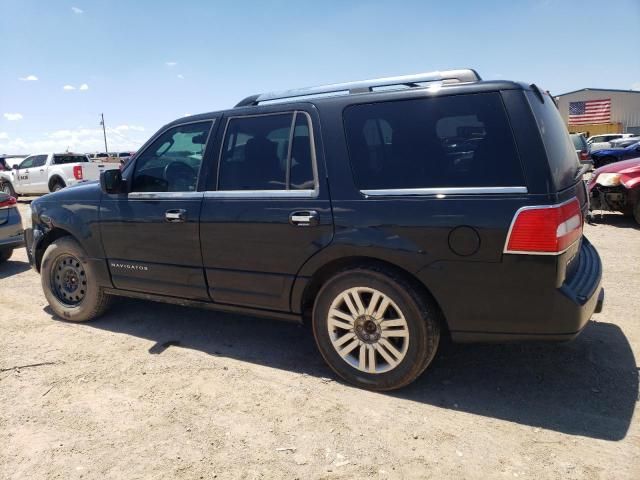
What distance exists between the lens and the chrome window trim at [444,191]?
8.43ft

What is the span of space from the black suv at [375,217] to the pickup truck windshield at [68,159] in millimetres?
15196

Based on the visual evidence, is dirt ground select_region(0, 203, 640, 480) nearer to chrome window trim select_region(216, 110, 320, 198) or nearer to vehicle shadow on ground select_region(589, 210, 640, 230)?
chrome window trim select_region(216, 110, 320, 198)

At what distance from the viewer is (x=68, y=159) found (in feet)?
56.9

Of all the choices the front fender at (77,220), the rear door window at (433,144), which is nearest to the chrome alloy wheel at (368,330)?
the rear door window at (433,144)

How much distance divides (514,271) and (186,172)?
254cm

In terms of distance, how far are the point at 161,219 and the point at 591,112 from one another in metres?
59.1

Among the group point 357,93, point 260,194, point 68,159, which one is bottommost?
point 260,194

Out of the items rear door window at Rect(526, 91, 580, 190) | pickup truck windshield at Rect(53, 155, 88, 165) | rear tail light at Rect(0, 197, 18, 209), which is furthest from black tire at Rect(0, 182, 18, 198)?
rear door window at Rect(526, 91, 580, 190)

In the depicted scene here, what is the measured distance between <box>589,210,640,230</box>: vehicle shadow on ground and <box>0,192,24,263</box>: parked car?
9.59m

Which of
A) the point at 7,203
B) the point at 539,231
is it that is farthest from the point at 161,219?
the point at 7,203

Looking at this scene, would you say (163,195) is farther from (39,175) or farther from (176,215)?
(39,175)

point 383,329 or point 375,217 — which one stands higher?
point 375,217

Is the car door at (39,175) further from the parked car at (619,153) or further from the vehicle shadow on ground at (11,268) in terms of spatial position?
the parked car at (619,153)

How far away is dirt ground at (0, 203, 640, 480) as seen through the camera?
2422 millimetres
